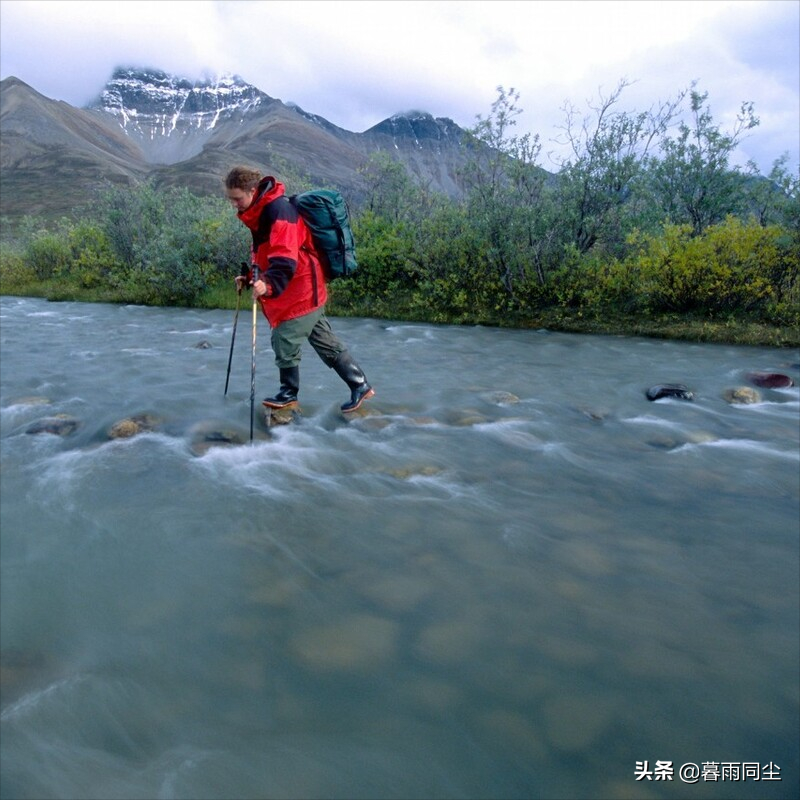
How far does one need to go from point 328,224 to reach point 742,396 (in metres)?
7.12

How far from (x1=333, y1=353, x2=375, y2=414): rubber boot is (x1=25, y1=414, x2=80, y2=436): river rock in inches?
135

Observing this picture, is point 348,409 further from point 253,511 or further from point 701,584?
point 701,584

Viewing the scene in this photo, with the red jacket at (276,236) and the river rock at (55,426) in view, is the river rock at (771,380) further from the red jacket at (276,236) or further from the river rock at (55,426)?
the river rock at (55,426)

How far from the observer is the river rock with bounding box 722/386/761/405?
9.23 meters

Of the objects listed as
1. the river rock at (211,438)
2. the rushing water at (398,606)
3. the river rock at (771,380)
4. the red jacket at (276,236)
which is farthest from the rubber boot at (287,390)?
the river rock at (771,380)

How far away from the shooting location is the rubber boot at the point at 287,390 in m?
7.73

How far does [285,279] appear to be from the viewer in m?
6.43

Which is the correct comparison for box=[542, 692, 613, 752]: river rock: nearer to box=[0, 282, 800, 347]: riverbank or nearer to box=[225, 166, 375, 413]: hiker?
box=[225, 166, 375, 413]: hiker

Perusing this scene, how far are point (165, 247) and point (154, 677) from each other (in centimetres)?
2101

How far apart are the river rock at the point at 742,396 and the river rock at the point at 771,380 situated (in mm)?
838

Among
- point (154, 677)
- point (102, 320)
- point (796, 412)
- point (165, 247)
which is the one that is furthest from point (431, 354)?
point (165, 247)

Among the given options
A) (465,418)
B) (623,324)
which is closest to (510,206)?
(623,324)

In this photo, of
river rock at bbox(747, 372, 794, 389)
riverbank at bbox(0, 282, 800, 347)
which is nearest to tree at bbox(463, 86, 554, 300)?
riverbank at bbox(0, 282, 800, 347)

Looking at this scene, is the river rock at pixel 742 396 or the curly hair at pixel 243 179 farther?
the river rock at pixel 742 396
